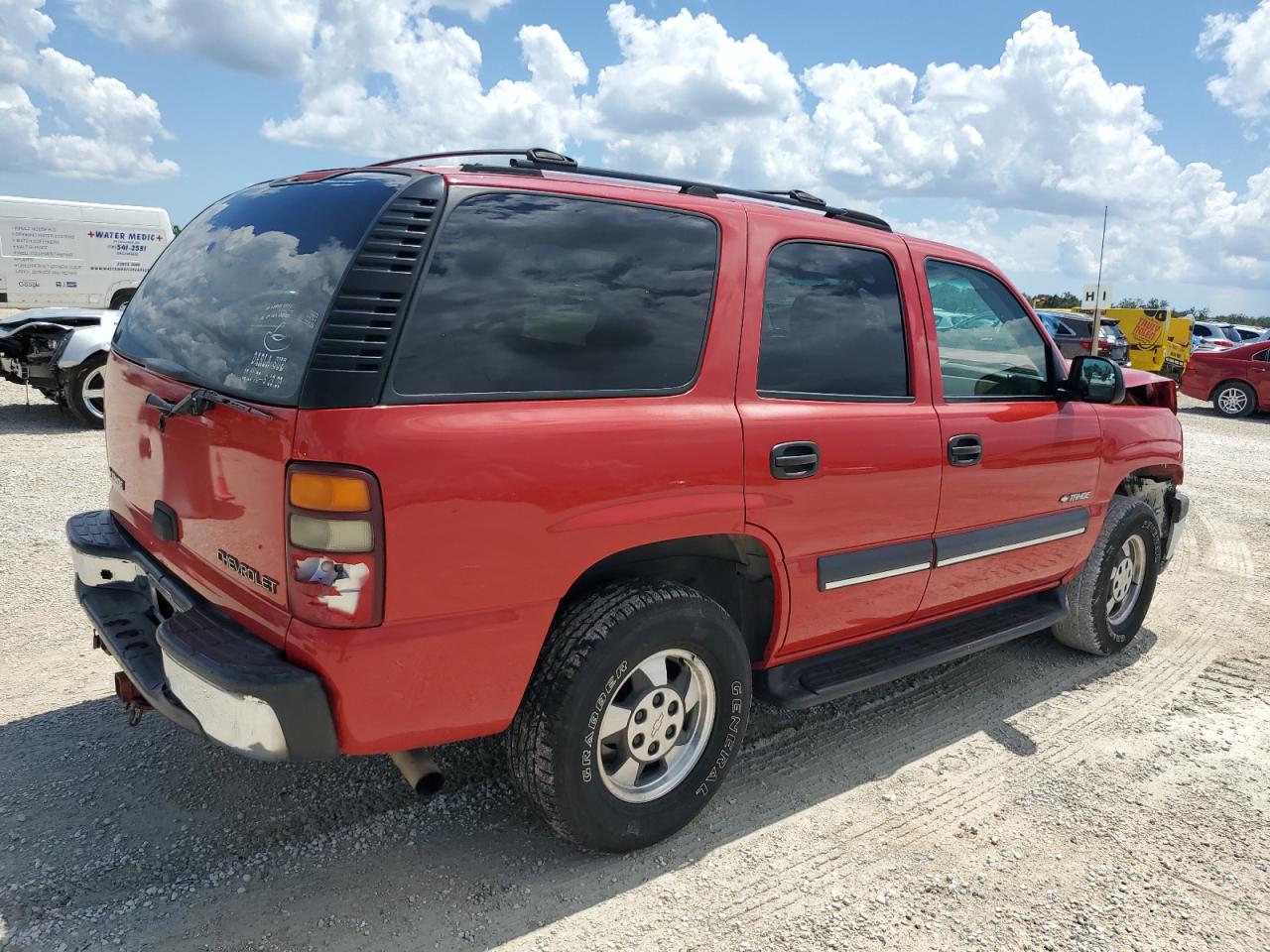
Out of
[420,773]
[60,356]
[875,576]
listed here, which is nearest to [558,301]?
[420,773]

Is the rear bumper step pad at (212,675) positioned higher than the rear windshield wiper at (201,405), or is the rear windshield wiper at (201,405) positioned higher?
the rear windshield wiper at (201,405)

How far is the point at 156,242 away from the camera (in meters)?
19.2

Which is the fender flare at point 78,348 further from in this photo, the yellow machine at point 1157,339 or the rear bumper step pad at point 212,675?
Answer: the yellow machine at point 1157,339

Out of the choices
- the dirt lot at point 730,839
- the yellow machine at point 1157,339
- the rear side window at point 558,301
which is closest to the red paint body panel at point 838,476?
→ the rear side window at point 558,301

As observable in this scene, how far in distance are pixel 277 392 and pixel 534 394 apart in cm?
63

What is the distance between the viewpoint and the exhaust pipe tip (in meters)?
2.53

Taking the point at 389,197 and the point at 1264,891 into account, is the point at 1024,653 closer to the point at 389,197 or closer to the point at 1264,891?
the point at 1264,891

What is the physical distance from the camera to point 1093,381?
13.3 feet

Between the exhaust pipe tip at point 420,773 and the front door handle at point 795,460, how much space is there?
1.32 meters

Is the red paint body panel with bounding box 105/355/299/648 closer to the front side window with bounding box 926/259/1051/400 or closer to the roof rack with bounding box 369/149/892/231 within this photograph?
the roof rack with bounding box 369/149/892/231

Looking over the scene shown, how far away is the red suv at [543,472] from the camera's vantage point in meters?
2.21

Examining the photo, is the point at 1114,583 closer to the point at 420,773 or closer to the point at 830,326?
the point at 830,326

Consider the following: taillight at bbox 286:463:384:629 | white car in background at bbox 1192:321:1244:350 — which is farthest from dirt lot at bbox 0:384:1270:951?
white car in background at bbox 1192:321:1244:350

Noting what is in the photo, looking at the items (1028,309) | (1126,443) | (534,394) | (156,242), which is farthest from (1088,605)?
(156,242)
